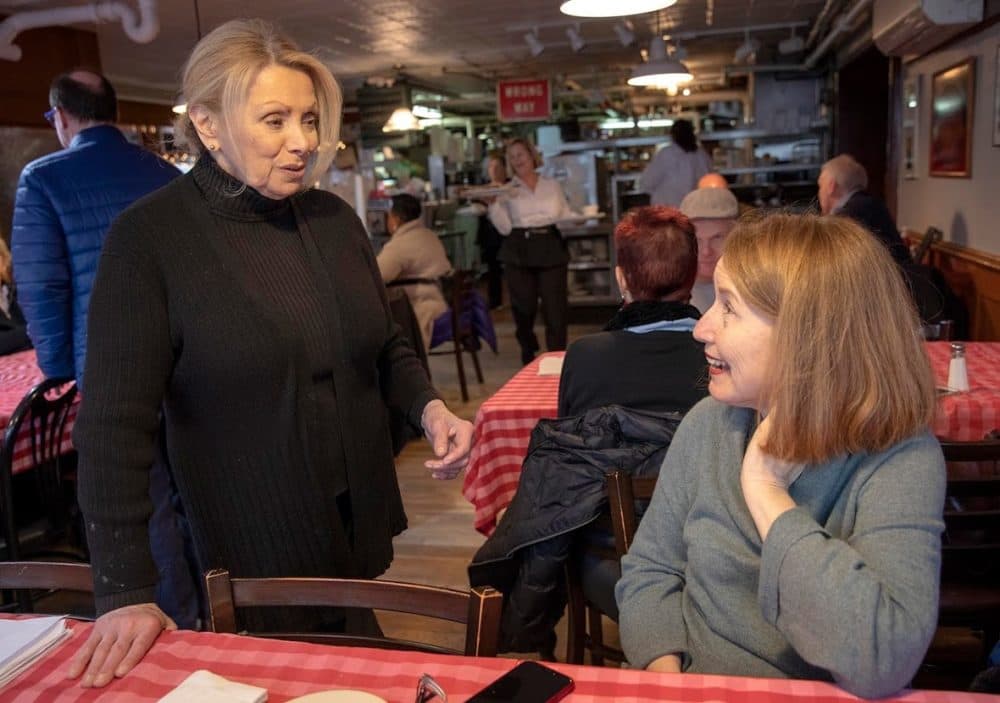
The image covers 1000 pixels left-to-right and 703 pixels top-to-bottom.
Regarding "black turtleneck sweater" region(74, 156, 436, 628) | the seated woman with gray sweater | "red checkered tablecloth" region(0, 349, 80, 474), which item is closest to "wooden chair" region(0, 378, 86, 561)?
"red checkered tablecloth" region(0, 349, 80, 474)

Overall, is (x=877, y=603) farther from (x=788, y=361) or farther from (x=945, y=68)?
(x=945, y=68)

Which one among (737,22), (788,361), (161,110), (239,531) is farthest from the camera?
(161,110)

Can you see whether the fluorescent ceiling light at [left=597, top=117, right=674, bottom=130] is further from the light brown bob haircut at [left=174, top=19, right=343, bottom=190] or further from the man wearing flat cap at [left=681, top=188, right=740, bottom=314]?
the light brown bob haircut at [left=174, top=19, right=343, bottom=190]

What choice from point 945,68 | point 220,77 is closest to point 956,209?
point 945,68

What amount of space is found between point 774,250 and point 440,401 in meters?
0.81

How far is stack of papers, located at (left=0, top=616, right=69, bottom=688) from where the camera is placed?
1202mm

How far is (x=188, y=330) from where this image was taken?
154cm

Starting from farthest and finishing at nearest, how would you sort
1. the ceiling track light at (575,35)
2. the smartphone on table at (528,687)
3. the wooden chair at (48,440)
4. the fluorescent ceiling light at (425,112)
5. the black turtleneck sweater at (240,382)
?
the fluorescent ceiling light at (425,112) → the ceiling track light at (575,35) → the wooden chair at (48,440) → the black turtleneck sweater at (240,382) → the smartphone on table at (528,687)

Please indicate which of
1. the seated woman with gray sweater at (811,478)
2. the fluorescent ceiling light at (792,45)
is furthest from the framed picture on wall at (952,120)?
the seated woman with gray sweater at (811,478)

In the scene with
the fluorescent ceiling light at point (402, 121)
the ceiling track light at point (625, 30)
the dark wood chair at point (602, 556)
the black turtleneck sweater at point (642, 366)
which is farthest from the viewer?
Answer: the fluorescent ceiling light at point (402, 121)

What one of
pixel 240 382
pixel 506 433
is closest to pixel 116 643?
pixel 240 382

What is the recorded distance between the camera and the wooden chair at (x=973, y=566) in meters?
1.94

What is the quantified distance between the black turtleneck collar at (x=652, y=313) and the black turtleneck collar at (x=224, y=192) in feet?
3.78

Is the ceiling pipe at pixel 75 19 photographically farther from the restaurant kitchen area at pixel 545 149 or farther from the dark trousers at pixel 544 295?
the dark trousers at pixel 544 295
